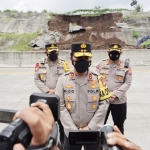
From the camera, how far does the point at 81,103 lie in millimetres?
2117

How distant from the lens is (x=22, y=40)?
1745cm

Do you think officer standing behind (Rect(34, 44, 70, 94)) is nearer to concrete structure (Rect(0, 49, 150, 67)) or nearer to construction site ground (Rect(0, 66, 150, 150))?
construction site ground (Rect(0, 66, 150, 150))

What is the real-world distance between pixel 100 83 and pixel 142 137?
1895 mm

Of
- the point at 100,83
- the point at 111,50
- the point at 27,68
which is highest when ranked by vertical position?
the point at 111,50

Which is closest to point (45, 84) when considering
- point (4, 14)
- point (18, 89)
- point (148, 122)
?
point (148, 122)

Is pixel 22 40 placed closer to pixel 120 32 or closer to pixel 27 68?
pixel 27 68

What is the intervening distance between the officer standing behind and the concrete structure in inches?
353

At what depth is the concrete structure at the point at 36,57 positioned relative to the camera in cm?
1232

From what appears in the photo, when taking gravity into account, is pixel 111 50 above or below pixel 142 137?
above

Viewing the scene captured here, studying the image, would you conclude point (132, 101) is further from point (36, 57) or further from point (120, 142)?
point (36, 57)

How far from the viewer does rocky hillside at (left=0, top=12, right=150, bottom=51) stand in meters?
17.2

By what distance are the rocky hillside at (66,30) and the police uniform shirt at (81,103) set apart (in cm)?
1438

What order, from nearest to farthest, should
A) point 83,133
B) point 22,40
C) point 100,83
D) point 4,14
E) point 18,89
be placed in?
point 83,133 < point 100,83 < point 18,89 < point 22,40 < point 4,14

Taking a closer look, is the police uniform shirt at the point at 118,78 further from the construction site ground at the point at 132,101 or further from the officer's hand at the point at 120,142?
the officer's hand at the point at 120,142
